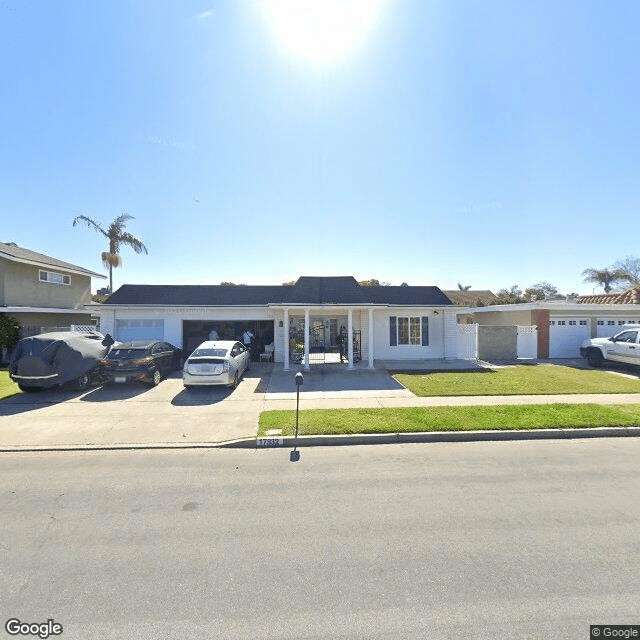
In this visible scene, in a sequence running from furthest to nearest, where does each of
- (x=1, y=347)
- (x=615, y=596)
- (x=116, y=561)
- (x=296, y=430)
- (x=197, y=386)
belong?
(x=1, y=347) < (x=197, y=386) < (x=296, y=430) < (x=116, y=561) < (x=615, y=596)

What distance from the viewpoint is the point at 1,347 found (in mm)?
17234

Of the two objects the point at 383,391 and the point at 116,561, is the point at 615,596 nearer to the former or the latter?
the point at 116,561

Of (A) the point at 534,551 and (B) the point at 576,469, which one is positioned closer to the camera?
(A) the point at 534,551

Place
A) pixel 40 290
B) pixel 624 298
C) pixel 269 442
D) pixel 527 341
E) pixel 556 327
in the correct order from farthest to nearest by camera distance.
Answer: pixel 624 298 → pixel 40 290 → pixel 556 327 → pixel 527 341 → pixel 269 442

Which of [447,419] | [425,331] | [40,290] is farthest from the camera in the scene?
[40,290]

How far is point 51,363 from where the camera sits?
1075 cm

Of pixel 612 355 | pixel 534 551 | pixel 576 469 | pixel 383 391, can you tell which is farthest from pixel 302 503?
pixel 612 355

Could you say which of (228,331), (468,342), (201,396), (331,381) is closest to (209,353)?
(201,396)

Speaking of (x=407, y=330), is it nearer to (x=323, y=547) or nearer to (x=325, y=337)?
(x=325, y=337)

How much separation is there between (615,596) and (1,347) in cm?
2279

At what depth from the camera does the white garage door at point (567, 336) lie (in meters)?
18.7

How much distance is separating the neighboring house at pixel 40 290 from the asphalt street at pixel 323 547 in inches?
685

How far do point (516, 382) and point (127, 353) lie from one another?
13.1m

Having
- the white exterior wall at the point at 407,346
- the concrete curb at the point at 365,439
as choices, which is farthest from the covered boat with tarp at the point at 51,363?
the white exterior wall at the point at 407,346
